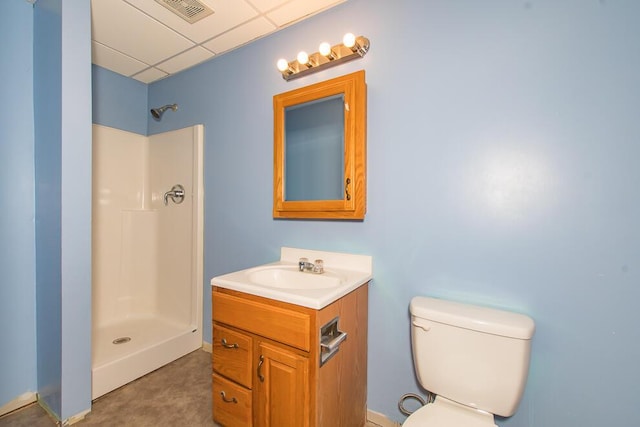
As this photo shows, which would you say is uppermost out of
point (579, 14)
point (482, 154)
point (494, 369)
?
point (579, 14)

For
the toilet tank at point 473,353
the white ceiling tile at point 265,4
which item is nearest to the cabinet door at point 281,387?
the toilet tank at point 473,353

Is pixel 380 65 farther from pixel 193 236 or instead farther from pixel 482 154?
pixel 193 236

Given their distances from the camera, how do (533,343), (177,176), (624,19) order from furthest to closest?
(177,176), (533,343), (624,19)

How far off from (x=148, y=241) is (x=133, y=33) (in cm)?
164

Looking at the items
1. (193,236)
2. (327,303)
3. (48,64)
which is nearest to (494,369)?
(327,303)

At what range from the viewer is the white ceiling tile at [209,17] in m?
1.44

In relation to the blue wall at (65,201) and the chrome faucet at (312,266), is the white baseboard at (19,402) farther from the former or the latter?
the chrome faucet at (312,266)

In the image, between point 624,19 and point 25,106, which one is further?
point 25,106

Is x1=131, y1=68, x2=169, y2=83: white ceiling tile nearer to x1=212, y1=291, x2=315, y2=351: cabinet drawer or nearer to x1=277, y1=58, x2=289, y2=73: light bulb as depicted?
x1=277, y1=58, x2=289, y2=73: light bulb

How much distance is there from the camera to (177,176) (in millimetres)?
2209

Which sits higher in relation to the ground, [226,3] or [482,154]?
[226,3]

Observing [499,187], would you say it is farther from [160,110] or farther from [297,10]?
[160,110]

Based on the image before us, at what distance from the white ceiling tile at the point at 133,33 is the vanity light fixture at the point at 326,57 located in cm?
84

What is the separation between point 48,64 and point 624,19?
102 inches
